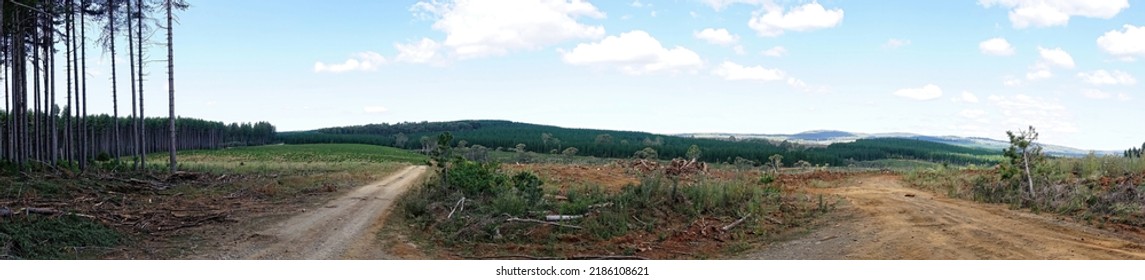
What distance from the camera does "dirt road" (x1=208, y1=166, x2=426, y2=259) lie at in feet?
34.6

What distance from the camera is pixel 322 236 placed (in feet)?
39.6

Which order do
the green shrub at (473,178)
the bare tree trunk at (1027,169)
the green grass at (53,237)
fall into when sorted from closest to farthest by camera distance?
1. the green grass at (53,237)
2. the bare tree trunk at (1027,169)
3. the green shrub at (473,178)

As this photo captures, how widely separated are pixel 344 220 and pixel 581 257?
6.25 metres

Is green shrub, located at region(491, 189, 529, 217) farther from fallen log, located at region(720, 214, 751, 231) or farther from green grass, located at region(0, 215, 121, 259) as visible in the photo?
green grass, located at region(0, 215, 121, 259)

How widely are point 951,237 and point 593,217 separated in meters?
5.75

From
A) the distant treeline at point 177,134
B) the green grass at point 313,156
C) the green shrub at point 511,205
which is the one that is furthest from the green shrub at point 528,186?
the distant treeline at point 177,134

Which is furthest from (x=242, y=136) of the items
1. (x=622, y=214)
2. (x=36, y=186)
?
(x=622, y=214)

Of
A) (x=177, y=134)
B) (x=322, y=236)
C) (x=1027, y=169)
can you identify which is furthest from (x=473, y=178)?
(x=177, y=134)

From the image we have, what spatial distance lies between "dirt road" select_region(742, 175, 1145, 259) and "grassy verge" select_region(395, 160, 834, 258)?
94 centimetres

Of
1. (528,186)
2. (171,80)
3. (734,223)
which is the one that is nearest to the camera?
(734,223)

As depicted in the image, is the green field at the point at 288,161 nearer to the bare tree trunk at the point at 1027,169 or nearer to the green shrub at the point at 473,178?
the green shrub at the point at 473,178

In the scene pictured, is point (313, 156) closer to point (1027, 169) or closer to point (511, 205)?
point (511, 205)

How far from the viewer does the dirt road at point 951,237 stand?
30.7ft

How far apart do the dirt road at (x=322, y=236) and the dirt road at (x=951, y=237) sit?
6271mm
